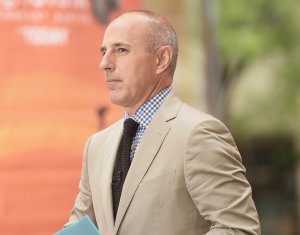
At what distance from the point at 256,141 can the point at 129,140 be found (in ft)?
54.5

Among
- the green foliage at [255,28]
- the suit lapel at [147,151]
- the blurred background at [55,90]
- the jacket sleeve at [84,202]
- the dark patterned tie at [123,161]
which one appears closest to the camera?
the suit lapel at [147,151]

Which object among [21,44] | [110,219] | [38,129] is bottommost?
[110,219]

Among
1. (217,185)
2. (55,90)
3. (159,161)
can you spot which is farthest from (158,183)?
(55,90)

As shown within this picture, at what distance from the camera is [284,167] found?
66.4ft

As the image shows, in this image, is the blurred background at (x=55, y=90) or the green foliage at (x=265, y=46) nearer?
the blurred background at (x=55, y=90)

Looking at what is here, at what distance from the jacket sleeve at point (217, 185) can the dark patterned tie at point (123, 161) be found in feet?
1.13

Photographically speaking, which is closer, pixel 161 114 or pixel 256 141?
pixel 161 114

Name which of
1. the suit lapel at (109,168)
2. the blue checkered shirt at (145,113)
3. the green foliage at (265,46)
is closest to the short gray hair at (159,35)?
the blue checkered shirt at (145,113)

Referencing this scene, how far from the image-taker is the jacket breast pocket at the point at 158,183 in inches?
126

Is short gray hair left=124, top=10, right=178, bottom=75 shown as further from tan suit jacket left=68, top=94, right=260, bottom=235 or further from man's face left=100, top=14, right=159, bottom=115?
tan suit jacket left=68, top=94, right=260, bottom=235

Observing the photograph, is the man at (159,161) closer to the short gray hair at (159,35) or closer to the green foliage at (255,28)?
the short gray hair at (159,35)

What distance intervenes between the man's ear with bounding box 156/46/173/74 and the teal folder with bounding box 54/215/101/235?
718 millimetres

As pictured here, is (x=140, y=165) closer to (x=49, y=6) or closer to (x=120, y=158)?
(x=120, y=158)

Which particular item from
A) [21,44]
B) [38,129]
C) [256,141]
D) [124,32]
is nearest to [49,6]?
[21,44]
